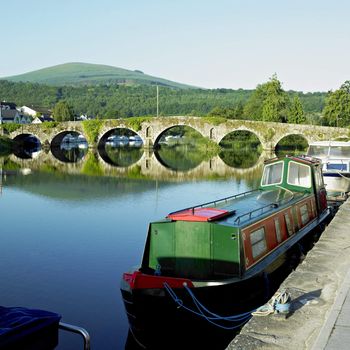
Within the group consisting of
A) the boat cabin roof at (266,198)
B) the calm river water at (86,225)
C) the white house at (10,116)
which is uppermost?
the white house at (10,116)

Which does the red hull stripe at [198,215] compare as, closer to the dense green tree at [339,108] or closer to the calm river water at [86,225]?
the calm river water at [86,225]

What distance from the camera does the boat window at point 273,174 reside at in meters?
13.8

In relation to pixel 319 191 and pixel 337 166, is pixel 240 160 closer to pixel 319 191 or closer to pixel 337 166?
pixel 337 166

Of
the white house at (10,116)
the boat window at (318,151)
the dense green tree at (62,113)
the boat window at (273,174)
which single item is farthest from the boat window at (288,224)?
the white house at (10,116)

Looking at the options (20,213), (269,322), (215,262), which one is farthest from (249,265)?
(20,213)

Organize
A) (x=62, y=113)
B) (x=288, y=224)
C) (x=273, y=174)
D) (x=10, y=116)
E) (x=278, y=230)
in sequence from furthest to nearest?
1. (x=10, y=116)
2. (x=62, y=113)
3. (x=273, y=174)
4. (x=288, y=224)
5. (x=278, y=230)

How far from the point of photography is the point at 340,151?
24969 millimetres

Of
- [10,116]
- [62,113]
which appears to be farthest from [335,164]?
[10,116]

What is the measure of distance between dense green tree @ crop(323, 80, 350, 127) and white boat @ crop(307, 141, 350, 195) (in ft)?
110

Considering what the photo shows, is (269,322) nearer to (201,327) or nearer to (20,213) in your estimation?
(201,327)

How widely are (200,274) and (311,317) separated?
307cm

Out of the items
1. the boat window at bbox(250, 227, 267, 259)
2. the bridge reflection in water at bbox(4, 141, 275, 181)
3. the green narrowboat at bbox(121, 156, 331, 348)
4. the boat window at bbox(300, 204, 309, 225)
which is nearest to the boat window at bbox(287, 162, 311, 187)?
the boat window at bbox(300, 204, 309, 225)

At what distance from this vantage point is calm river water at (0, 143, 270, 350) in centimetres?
1098

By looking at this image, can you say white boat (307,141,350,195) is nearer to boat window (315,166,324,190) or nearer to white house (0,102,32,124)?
boat window (315,166,324,190)
